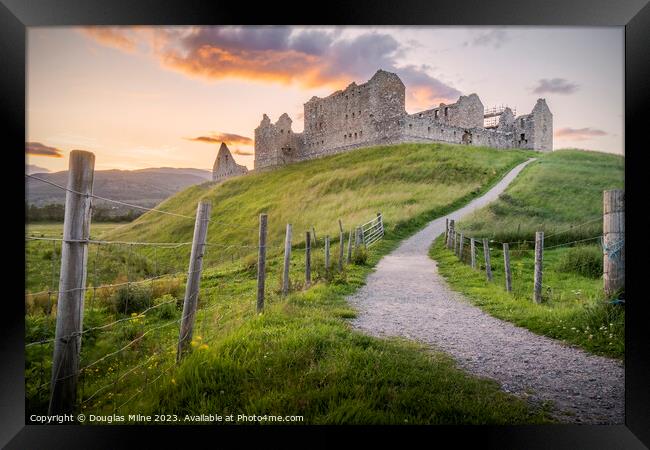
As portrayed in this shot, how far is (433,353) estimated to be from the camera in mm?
4301

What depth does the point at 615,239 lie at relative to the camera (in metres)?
4.51

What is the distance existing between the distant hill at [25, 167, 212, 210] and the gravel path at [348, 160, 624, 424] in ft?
9.04

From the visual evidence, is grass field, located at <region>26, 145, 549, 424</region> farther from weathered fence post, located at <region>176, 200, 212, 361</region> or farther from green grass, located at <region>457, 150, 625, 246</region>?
green grass, located at <region>457, 150, 625, 246</region>

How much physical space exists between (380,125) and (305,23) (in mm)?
4144

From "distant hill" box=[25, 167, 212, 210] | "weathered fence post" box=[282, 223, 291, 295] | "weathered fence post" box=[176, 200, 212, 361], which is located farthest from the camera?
"weathered fence post" box=[282, 223, 291, 295]

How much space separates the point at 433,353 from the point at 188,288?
2.55 m

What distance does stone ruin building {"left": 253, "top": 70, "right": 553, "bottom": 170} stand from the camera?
581 centimetres

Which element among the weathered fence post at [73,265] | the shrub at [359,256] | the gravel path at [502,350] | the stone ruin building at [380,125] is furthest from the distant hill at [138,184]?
the shrub at [359,256]

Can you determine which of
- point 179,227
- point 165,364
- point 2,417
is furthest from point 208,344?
point 2,417

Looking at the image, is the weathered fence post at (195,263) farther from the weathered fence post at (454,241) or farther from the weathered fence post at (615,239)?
the weathered fence post at (454,241)

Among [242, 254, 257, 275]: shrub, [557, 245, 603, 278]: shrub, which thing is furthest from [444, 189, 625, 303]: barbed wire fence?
[242, 254, 257, 275]: shrub

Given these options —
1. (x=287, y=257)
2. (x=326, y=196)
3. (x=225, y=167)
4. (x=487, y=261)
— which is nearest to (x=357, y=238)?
(x=326, y=196)

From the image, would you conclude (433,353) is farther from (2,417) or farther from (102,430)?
(2,417)

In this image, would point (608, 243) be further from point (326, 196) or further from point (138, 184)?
point (138, 184)
